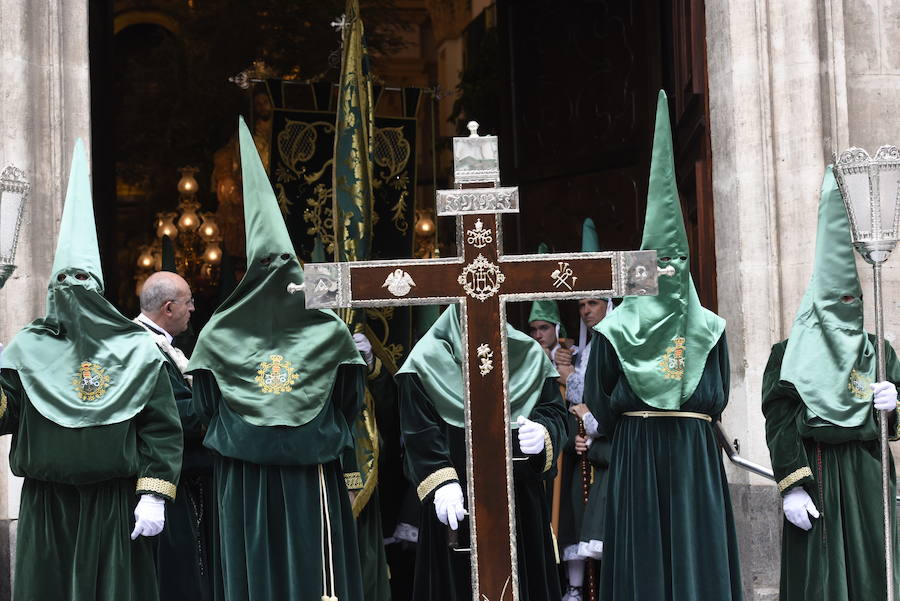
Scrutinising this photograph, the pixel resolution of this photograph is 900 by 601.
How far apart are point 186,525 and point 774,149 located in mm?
3451

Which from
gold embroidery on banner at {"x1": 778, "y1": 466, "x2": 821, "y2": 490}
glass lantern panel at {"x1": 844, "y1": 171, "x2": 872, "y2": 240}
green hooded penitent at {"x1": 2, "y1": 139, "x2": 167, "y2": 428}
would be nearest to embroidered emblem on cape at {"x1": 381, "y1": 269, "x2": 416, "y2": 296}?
green hooded penitent at {"x1": 2, "y1": 139, "x2": 167, "y2": 428}

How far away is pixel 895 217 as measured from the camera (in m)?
5.34

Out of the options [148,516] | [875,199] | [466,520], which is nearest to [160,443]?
[148,516]

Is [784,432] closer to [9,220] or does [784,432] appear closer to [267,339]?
[267,339]

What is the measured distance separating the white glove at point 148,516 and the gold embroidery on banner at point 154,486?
3 centimetres

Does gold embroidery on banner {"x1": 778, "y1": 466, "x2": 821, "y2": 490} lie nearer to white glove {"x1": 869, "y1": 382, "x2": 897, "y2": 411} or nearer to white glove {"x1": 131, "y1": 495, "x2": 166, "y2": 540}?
white glove {"x1": 869, "y1": 382, "x2": 897, "y2": 411}

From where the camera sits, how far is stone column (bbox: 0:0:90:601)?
6434 millimetres

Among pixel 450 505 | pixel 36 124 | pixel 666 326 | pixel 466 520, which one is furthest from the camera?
pixel 36 124

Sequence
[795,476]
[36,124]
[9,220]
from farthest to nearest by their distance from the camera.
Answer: [36,124], [795,476], [9,220]

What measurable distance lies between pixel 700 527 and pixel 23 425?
9.09ft

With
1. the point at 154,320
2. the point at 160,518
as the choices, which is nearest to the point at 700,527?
the point at 160,518

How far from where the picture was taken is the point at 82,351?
17.7ft

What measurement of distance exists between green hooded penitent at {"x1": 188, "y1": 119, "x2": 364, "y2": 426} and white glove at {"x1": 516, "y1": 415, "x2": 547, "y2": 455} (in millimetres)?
710

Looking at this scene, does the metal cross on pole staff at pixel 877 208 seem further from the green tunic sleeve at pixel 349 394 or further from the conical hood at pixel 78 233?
the conical hood at pixel 78 233
